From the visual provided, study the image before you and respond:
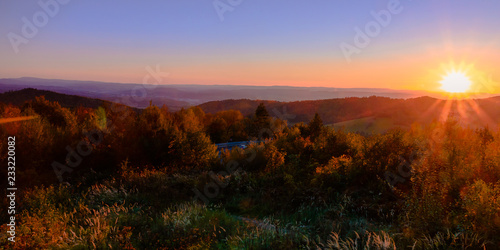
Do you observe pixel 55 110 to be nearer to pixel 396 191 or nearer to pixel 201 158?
pixel 201 158

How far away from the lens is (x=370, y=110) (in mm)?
124312

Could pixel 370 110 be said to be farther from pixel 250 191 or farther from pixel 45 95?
pixel 45 95

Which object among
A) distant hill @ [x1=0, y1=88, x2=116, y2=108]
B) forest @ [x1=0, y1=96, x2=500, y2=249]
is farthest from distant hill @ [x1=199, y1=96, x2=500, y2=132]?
forest @ [x1=0, y1=96, x2=500, y2=249]

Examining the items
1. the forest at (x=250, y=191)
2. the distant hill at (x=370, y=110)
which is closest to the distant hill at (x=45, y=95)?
the distant hill at (x=370, y=110)

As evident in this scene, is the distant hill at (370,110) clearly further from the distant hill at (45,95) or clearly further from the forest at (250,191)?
the forest at (250,191)

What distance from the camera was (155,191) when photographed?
10.7 m

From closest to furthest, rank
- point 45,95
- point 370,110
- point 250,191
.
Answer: point 250,191 → point 45,95 → point 370,110

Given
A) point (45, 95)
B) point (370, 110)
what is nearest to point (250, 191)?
point (45, 95)

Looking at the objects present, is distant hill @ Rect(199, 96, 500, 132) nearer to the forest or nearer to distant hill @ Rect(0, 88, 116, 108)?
distant hill @ Rect(0, 88, 116, 108)

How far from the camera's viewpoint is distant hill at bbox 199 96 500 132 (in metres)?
87.9

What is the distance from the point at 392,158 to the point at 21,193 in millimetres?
14518

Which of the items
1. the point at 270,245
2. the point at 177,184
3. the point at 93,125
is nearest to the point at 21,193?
the point at 177,184

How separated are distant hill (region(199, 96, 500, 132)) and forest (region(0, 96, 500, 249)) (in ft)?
231

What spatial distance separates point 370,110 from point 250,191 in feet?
415
